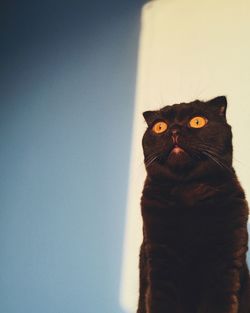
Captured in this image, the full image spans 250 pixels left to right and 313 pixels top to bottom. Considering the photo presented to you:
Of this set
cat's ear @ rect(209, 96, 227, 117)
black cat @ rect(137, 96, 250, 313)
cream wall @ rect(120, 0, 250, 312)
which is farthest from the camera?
cream wall @ rect(120, 0, 250, 312)

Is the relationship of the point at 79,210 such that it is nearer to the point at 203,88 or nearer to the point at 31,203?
the point at 31,203

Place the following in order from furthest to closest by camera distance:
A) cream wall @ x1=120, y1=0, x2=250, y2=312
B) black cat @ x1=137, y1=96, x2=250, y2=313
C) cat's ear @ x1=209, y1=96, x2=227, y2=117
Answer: cream wall @ x1=120, y1=0, x2=250, y2=312 → cat's ear @ x1=209, y1=96, x2=227, y2=117 → black cat @ x1=137, y1=96, x2=250, y2=313

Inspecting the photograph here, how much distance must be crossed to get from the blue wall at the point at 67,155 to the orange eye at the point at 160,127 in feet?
1.14

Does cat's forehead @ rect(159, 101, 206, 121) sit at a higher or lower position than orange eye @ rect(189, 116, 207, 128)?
higher

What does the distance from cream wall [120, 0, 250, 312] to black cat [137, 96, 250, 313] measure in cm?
25

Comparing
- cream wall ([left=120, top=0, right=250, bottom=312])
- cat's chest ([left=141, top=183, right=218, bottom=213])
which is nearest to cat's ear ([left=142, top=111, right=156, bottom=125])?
cat's chest ([left=141, top=183, right=218, bottom=213])

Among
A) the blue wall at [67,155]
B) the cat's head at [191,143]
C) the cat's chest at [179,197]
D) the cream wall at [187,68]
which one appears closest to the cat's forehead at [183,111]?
the cat's head at [191,143]

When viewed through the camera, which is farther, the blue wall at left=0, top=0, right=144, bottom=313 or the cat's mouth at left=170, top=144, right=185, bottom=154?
the blue wall at left=0, top=0, right=144, bottom=313

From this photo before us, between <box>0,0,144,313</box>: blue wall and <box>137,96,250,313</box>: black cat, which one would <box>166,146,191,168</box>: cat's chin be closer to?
<box>137,96,250,313</box>: black cat

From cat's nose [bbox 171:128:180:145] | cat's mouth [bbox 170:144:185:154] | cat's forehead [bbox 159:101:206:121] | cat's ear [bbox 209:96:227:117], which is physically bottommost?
cat's mouth [bbox 170:144:185:154]

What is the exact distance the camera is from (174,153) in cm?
56

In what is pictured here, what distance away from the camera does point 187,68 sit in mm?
950

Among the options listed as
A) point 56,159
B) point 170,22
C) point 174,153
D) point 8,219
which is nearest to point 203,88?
point 170,22

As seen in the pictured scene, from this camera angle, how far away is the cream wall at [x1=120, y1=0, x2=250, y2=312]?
834 mm
